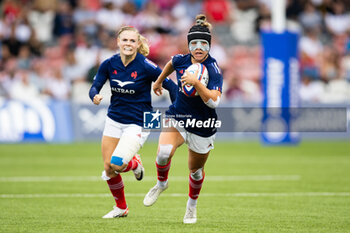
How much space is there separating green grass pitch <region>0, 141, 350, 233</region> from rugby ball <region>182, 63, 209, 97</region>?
1.53 meters

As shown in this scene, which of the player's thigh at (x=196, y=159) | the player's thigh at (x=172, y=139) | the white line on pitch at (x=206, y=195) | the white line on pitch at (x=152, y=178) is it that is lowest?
the white line on pitch at (x=152, y=178)

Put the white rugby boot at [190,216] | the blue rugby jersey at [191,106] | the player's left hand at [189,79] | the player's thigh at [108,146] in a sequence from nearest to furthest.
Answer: the player's left hand at [189,79] < the blue rugby jersey at [191,106] < the white rugby boot at [190,216] < the player's thigh at [108,146]

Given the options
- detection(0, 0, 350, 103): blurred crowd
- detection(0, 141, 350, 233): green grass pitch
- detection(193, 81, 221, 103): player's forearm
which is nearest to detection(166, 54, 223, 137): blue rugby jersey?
detection(193, 81, 221, 103): player's forearm

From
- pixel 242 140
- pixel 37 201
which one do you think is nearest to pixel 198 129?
pixel 37 201

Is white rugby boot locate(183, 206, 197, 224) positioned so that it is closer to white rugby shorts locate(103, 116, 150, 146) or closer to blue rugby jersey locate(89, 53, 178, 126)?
white rugby shorts locate(103, 116, 150, 146)

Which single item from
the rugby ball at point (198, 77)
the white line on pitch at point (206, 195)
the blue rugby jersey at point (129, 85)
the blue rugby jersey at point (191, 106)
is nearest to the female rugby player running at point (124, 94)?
the blue rugby jersey at point (129, 85)

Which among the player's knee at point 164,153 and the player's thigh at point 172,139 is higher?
the player's thigh at point 172,139

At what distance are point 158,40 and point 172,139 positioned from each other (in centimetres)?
→ 1542

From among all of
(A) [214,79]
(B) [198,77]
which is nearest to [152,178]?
(A) [214,79]

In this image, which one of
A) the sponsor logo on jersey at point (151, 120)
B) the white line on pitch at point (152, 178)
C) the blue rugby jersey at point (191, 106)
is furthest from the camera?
the white line on pitch at point (152, 178)

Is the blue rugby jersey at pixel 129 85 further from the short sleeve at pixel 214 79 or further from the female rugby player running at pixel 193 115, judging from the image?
the short sleeve at pixel 214 79

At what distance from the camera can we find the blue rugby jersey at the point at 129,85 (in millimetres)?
8812

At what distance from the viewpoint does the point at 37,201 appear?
10.4m

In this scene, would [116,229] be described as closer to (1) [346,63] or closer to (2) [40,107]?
(2) [40,107]
